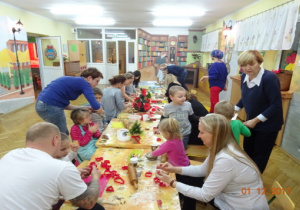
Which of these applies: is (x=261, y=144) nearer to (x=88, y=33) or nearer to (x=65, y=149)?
(x=65, y=149)

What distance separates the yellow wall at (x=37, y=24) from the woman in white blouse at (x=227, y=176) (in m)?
6.34

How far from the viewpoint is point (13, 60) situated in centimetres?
562

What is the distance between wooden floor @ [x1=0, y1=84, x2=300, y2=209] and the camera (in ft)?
8.25

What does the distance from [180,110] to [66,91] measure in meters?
1.43

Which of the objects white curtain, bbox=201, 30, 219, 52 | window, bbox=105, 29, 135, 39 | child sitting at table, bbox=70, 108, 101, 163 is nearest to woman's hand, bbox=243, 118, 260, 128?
child sitting at table, bbox=70, 108, 101, 163

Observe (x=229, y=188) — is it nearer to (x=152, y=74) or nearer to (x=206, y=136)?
(x=206, y=136)

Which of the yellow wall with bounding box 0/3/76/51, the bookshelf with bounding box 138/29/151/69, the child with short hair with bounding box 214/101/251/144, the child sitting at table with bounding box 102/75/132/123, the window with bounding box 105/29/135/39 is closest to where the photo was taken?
the child with short hair with bounding box 214/101/251/144

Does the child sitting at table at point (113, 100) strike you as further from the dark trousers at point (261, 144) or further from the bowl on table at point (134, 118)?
the dark trousers at point (261, 144)

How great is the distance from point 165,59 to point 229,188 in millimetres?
9744

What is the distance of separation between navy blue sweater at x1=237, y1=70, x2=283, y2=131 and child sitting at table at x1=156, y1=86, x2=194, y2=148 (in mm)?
671

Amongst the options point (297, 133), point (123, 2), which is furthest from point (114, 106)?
point (123, 2)

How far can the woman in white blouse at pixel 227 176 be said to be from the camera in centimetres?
126

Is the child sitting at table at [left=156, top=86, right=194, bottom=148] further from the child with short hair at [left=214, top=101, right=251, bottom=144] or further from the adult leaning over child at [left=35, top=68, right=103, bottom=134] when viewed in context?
the adult leaning over child at [left=35, top=68, right=103, bottom=134]

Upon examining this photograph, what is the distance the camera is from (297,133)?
3.18 metres
